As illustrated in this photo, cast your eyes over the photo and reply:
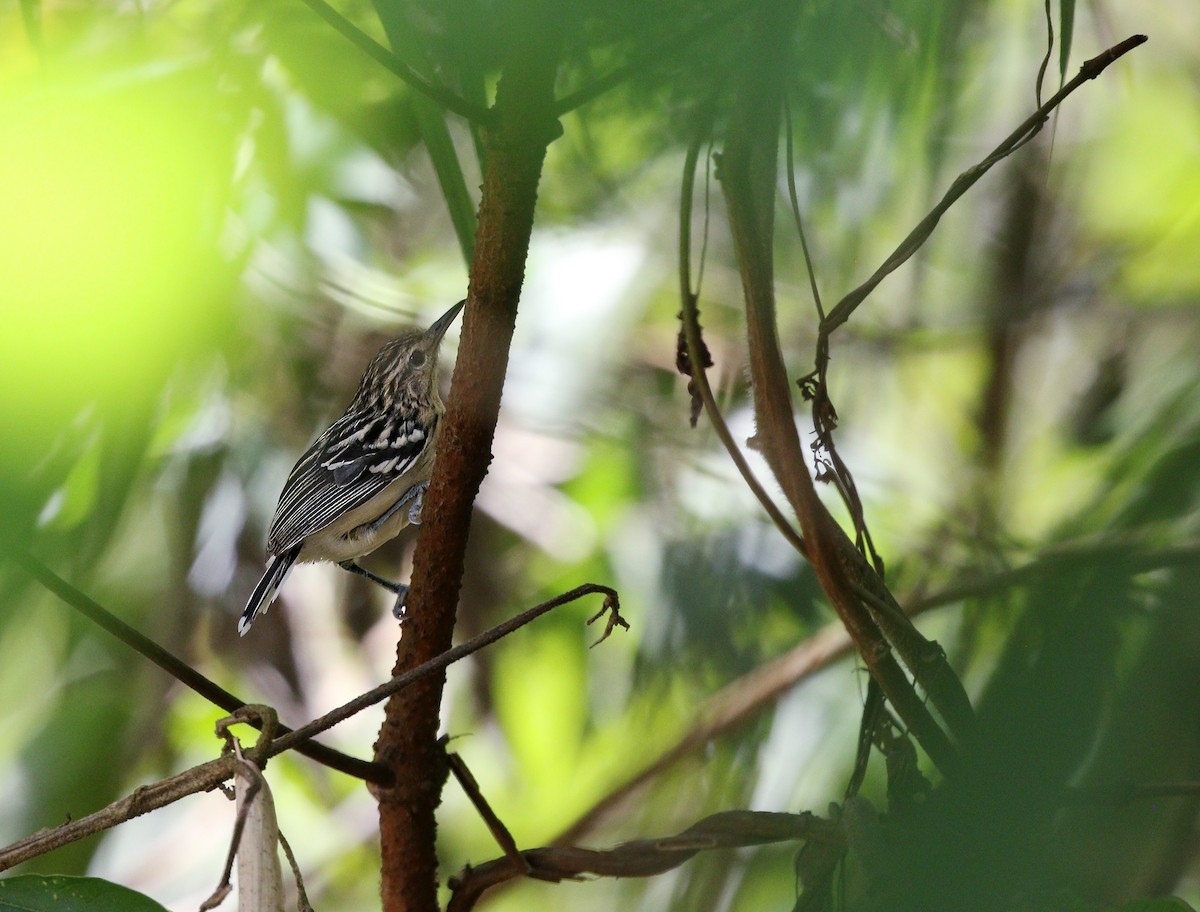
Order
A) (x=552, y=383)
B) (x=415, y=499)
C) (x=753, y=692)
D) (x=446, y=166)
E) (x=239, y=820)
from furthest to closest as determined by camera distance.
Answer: (x=552, y=383) < (x=415, y=499) < (x=753, y=692) < (x=446, y=166) < (x=239, y=820)

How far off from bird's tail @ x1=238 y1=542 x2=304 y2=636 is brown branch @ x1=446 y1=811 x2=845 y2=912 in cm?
166

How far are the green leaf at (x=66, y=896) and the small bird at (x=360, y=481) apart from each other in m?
1.48

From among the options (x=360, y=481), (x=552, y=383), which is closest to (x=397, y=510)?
(x=360, y=481)

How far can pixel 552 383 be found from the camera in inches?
130

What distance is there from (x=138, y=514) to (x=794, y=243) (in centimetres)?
184

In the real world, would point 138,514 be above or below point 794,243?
above

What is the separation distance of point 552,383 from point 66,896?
85.3 inches

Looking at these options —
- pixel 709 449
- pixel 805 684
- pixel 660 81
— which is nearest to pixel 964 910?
pixel 660 81

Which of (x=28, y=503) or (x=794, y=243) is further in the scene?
(x=794, y=243)

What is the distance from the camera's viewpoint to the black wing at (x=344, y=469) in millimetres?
3059

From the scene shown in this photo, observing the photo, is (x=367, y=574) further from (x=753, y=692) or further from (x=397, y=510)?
(x=753, y=692)

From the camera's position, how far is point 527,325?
3.32 metres

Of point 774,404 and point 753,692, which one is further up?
point 753,692

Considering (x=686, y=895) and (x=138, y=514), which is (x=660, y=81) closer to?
(x=686, y=895)
